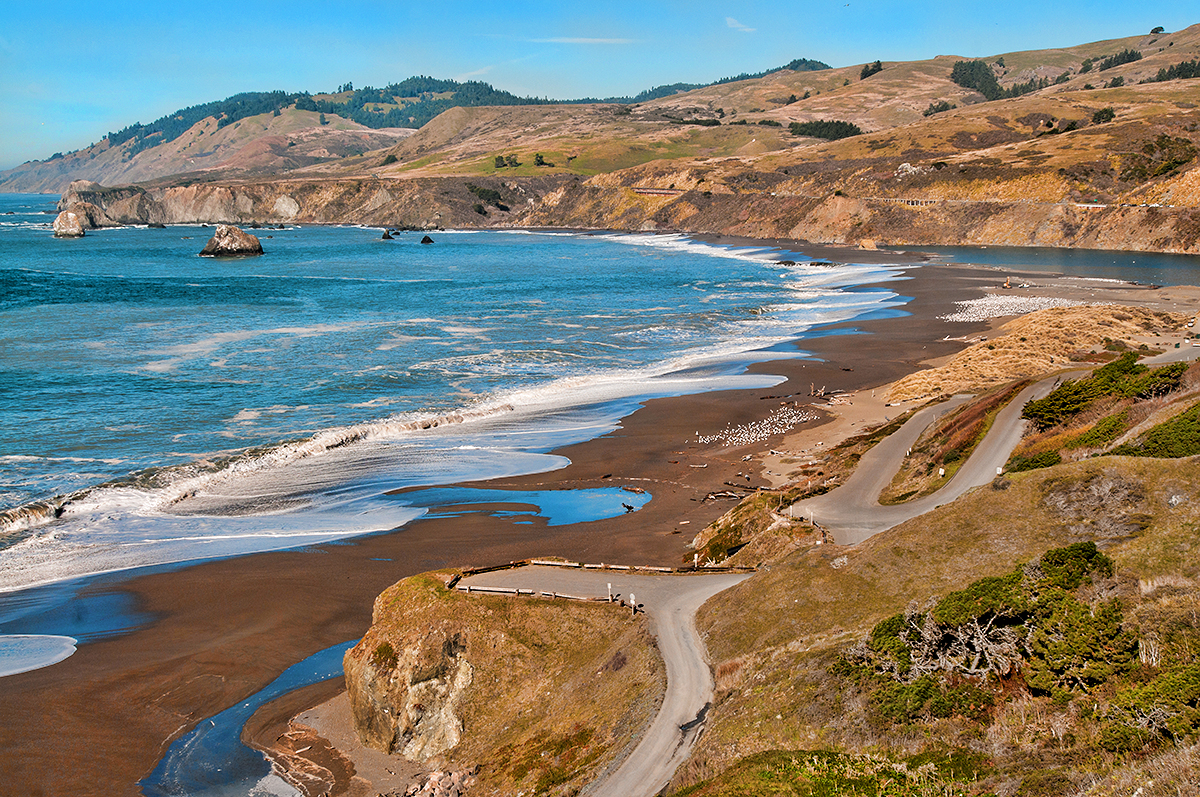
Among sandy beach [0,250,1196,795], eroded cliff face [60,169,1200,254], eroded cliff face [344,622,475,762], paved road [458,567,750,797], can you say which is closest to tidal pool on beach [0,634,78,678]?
sandy beach [0,250,1196,795]

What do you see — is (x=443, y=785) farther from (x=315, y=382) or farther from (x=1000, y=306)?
(x=1000, y=306)

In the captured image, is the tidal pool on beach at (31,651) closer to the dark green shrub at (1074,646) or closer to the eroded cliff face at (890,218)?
the dark green shrub at (1074,646)

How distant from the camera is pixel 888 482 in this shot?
28547 millimetres

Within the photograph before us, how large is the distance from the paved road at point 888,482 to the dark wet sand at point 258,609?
5103 mm

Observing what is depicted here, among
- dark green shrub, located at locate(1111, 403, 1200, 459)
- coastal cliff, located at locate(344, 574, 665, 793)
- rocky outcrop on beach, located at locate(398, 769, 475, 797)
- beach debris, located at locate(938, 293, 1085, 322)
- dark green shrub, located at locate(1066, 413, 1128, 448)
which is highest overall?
beach debris, located at locate(938, 293, 1085, 322)

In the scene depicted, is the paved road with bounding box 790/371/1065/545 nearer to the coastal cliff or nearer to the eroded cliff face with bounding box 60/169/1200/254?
the coastal cliff

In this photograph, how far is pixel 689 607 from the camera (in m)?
20.3

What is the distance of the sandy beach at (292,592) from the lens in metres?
19.1

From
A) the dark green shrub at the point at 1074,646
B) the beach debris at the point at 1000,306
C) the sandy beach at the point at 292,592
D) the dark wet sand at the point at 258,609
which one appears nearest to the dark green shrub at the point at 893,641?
the dark green shrub at the point at 1074,646

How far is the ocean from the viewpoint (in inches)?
1244

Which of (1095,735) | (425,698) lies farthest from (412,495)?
(1095,735)

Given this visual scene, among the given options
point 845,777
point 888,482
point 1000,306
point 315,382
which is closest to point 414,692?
point 845,777

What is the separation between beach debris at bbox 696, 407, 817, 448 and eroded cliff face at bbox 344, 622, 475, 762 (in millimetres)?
22203

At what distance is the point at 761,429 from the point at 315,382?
29009 mm
